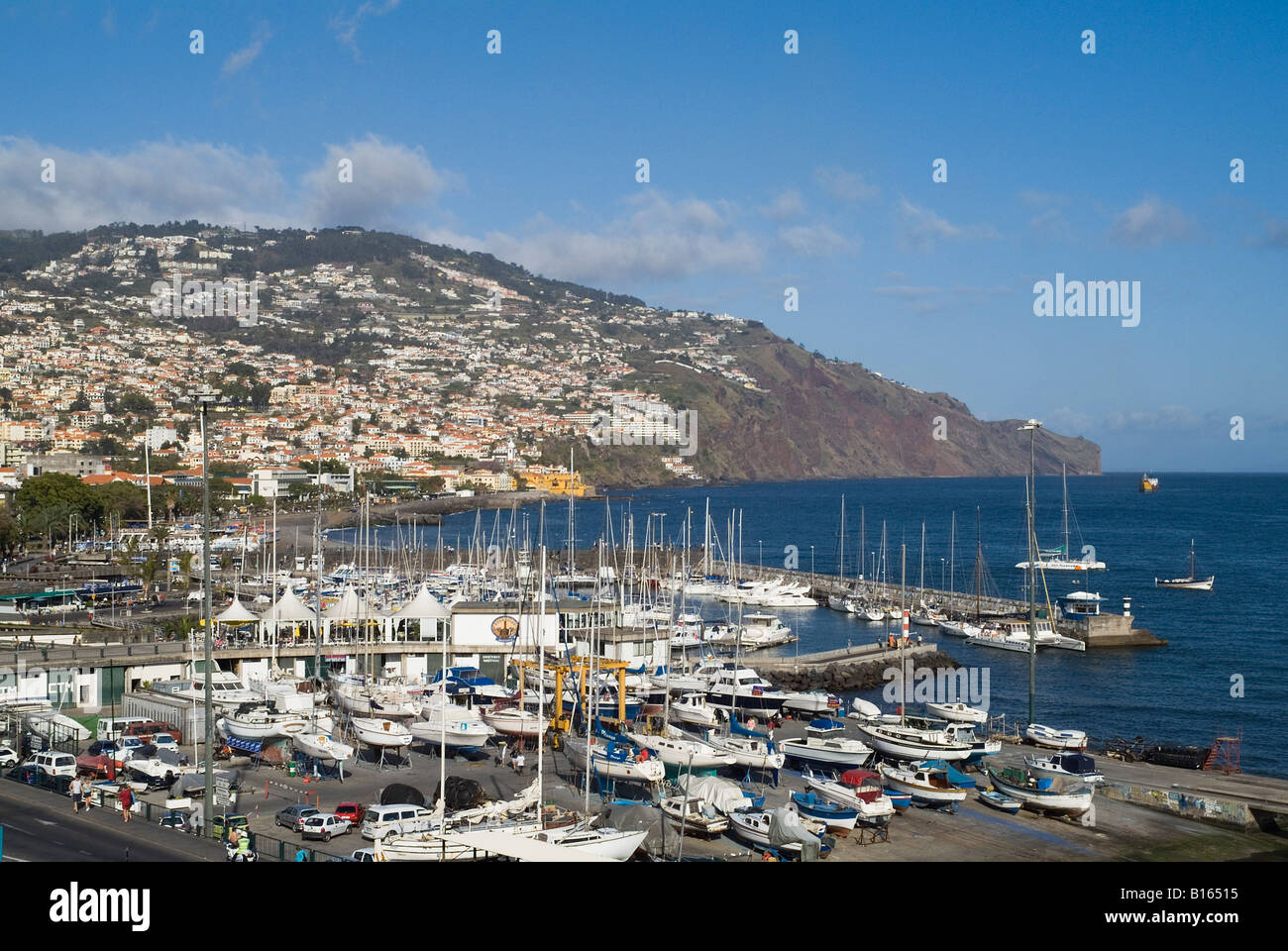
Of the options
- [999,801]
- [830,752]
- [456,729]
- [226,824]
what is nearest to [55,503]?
[456,729]

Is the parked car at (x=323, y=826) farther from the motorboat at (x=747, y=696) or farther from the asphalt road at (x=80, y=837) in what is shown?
the motorboat at (x=747, y=696)

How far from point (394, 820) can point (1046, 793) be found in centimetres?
799

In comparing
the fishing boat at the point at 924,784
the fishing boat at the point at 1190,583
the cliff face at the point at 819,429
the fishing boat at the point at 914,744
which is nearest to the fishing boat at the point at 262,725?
the fishing boat at the point at 924,784

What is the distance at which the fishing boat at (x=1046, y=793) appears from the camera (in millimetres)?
13828

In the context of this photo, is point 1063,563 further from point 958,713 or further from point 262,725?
point 262,725

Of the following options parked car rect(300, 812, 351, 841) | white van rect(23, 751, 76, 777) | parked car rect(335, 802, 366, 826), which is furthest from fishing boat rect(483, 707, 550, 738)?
white van rect(23, 751, 76, 777)

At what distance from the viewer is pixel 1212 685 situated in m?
26.4

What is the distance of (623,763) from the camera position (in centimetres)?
1436

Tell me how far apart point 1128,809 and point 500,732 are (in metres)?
8.71

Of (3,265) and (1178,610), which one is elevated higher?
(3,265)

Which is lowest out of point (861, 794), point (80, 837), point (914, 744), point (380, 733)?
point (914, 744)

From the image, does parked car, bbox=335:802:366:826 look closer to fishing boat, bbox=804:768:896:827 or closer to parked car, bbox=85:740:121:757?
parked car, bbox=85:740:121:757
